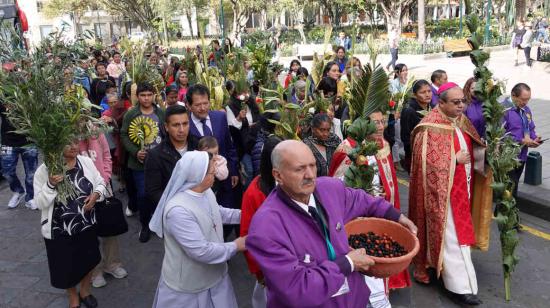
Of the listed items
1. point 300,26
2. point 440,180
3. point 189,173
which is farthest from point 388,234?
point 300,26

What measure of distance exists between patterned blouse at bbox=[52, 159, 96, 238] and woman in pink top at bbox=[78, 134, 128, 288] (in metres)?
0.76

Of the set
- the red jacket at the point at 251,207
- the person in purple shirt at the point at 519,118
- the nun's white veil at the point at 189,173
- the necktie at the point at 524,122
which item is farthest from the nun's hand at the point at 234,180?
the necktie at the point at 524,122

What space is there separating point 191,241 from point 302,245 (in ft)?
2.81

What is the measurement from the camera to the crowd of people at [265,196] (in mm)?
2359

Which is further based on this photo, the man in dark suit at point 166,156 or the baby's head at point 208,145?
the man in dark suit at point 166,156

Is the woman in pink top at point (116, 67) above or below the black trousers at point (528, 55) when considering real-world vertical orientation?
above

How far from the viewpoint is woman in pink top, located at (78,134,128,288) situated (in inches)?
192

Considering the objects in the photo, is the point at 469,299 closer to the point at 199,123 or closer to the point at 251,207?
the point at 251,207

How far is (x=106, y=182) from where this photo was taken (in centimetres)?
494

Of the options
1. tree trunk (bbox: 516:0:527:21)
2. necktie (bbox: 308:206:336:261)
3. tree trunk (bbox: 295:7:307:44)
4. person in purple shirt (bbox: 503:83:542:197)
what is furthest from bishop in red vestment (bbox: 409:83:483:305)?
tree trunk (bbox: 516:0:527:21)

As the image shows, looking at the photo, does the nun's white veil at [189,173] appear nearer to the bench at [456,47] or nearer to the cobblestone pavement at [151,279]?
the cobblestone pavement at [151,279]

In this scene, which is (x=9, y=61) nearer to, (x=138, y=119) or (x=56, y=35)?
(x=56, y=35)

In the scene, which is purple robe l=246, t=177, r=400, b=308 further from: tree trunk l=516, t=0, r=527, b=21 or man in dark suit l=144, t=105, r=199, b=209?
tree trunk l=516, t=0, r=527, b=21

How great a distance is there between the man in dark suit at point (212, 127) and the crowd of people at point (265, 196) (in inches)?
0.6
